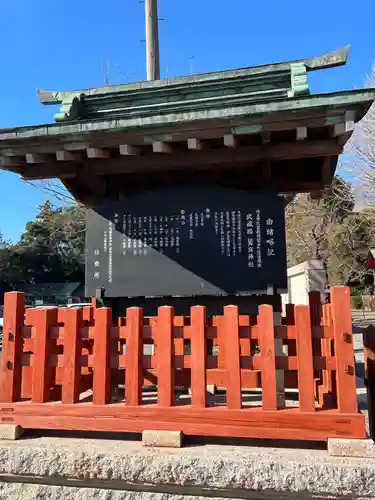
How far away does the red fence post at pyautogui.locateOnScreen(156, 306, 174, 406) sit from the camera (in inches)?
105

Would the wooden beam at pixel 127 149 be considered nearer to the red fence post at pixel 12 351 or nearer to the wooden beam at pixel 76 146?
the wooden beam at pixel 76 146

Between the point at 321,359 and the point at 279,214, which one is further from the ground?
the point at 279,214

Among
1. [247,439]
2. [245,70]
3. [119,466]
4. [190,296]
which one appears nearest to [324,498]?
[247,439]

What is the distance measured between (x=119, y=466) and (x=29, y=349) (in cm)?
115

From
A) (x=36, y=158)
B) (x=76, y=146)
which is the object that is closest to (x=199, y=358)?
(x=76, y=146)

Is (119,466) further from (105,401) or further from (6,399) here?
(6,399)

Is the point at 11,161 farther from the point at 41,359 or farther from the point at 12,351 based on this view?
the point at 41,359

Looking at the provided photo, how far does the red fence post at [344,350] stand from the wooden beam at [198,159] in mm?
1361

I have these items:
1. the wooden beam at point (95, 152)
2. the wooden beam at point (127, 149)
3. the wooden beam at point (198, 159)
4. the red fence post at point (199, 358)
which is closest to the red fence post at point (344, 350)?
the red fence post at point (199, 358)

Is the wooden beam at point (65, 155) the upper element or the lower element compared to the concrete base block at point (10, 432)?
upper

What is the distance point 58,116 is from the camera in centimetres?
404

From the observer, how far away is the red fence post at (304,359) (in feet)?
8.18

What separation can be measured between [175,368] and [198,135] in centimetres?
A: 183

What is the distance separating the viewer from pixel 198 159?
3.46m
